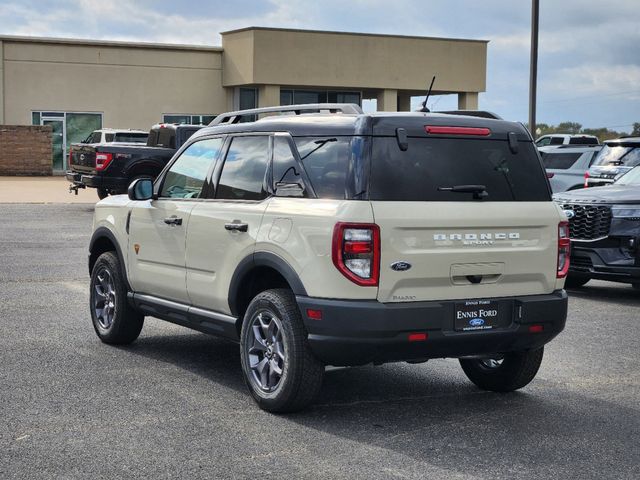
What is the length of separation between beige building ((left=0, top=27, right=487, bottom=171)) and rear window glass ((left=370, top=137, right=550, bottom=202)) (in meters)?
38.2

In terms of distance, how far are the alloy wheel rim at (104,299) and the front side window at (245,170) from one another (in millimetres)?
1817

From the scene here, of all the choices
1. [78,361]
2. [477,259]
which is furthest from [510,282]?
[78,361]

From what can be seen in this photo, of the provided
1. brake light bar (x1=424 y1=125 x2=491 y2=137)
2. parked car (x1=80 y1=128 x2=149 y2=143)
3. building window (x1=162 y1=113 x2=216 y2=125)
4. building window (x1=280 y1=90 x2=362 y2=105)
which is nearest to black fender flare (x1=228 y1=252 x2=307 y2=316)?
brake light bar (x1=424 y1=125 x2=491 y2=137)

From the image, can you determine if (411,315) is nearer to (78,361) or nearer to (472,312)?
(472,312)

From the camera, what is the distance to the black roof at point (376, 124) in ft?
20.2

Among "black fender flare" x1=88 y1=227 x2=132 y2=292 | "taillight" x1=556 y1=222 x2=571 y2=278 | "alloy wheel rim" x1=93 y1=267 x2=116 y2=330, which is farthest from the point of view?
"alloy wheel rim" x1=93 y1=267 x2=116 y2=330

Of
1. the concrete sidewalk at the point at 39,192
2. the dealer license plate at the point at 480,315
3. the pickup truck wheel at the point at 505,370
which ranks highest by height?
the dealer license plate at the point at 480,315

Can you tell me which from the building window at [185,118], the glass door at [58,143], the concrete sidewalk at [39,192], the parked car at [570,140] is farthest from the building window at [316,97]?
the concrete sidewalk at [39,192]

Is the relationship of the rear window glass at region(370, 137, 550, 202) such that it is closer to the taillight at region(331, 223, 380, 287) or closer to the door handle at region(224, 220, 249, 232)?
the taillight at region(331, 223, 380, 287)

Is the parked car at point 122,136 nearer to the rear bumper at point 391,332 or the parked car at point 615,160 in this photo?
the parked car at point 615,160

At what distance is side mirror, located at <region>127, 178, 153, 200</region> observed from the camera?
7934 mm

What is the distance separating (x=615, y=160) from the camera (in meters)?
18.9

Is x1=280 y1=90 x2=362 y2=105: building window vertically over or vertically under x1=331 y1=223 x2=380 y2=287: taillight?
over

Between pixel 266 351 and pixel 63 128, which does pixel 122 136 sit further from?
pixel 266 351
